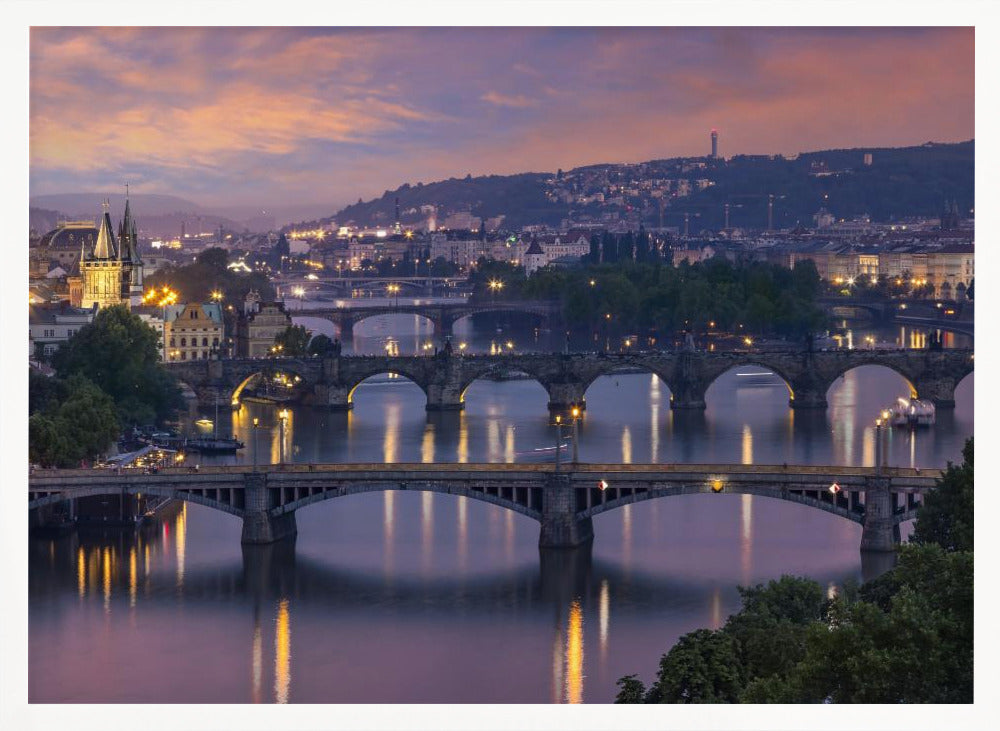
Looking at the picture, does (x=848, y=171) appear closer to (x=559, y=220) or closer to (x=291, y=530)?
(x=559, y=220)

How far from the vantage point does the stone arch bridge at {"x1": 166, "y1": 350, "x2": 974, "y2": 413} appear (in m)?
24.8

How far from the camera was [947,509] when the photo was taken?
11.4m

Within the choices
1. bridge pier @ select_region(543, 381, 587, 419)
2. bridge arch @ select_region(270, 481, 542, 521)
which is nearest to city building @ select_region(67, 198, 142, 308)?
bridge pier @ select_region(543, 381, 587, 419)

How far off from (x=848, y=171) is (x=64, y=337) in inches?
1745

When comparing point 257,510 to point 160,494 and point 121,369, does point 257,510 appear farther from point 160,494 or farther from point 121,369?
point 121,369

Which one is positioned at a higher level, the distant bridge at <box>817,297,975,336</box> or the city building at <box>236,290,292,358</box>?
the distant bridge at <box>817,297,975,336</box>

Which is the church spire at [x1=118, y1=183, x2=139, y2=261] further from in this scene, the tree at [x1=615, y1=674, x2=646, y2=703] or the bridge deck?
the tree at [x1=615, y1=674, x2=646, y2=703]

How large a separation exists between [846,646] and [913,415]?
49.8 ft

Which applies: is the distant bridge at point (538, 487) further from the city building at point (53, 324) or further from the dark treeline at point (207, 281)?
the dark treeline at point (207, 281)

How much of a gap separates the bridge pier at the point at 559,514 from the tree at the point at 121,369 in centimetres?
775

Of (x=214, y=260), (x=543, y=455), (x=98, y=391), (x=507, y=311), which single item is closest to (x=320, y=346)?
(x=543, y=455)

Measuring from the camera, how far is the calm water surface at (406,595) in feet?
37.5

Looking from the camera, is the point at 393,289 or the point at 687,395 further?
the point at 393,289

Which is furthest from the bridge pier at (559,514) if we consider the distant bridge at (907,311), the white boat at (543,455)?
the distant bridge at (907,311)
